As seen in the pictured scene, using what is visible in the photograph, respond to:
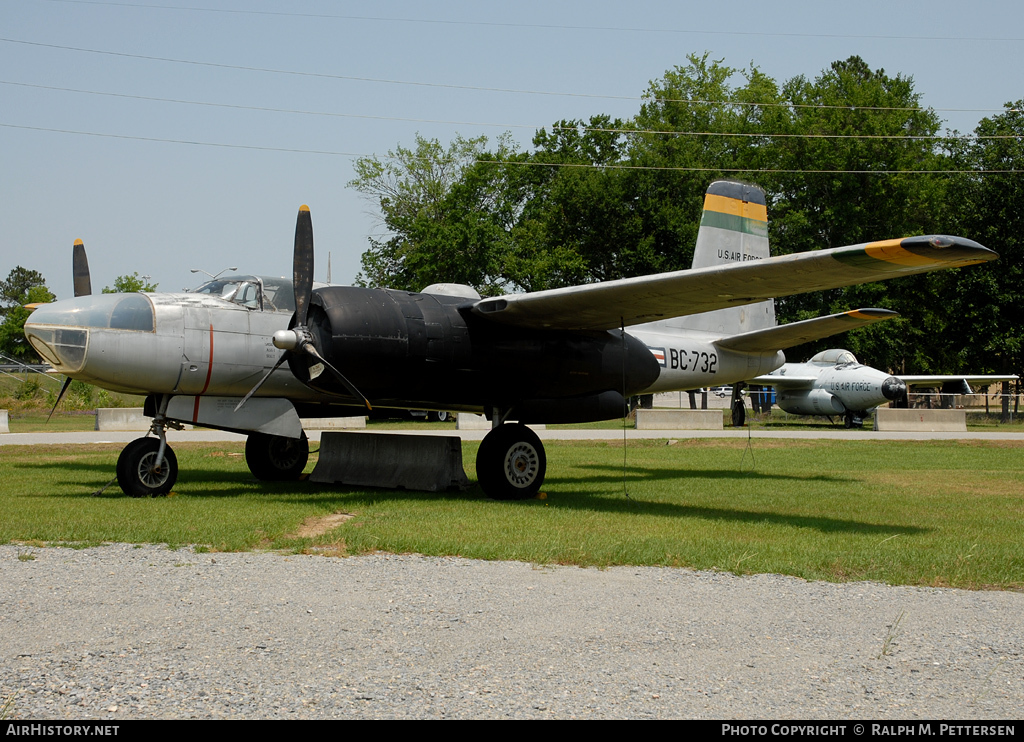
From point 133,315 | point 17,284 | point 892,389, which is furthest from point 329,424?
point 17,284

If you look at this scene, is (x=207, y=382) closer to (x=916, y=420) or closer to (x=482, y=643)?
(x=482, y=643)

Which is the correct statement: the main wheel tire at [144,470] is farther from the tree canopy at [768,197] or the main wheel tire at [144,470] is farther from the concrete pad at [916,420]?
the tree canopy at [768,197]

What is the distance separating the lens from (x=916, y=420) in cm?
3256

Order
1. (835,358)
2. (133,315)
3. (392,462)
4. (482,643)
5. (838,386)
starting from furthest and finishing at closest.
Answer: (835,358), (838,386), (392,462), (133,315), (482,643)

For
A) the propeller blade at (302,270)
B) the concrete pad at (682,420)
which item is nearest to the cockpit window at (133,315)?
the propeller blade at (302,270)

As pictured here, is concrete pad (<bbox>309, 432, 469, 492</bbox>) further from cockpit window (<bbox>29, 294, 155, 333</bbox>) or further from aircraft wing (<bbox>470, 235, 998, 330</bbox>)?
cockpit window (<bbox>29, 294, 155, 333</bbox>)

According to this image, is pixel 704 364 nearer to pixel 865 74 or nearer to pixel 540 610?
pixel 540 610

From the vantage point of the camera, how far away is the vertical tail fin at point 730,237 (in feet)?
56.1

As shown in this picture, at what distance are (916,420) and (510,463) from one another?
2454cm

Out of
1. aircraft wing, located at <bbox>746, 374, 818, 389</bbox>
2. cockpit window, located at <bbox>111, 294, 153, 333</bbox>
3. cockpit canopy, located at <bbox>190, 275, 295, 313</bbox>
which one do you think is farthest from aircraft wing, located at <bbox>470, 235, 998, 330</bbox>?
aircraft wing, located at <bbox>746, 374, 818, 389</bbox>

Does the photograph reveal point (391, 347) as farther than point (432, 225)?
No

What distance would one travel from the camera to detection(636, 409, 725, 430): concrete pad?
32.0 m

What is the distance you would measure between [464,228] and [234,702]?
47.4 m

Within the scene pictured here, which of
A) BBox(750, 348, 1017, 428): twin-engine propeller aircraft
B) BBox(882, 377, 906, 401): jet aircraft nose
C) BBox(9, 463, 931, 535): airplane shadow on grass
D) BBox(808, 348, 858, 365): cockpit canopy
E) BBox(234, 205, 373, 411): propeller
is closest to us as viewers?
BBox(9, 463, 931, 535): airplane shadow on grass
